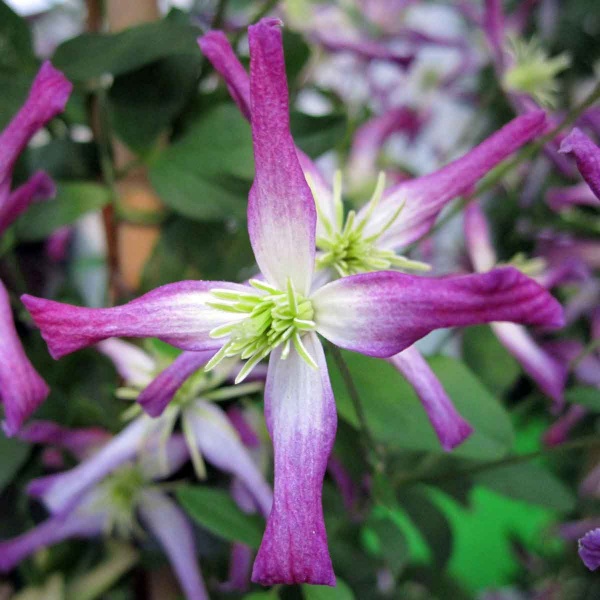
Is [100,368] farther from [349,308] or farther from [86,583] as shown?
[349,308]

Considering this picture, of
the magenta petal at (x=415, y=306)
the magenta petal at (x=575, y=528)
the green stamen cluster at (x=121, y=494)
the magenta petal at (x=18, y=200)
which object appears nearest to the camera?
the magenta petal at (x=415, y=306)

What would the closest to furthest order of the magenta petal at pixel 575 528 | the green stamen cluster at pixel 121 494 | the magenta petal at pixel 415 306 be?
the magenta petal at pixel 415 306 < the green stamen cluster at pixel 121 494 < the magenta petal at pixel 575 528

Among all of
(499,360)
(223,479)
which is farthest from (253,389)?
(499,360)

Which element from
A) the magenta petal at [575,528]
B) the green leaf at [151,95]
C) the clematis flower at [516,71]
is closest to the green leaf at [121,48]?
the green leaf at [151,95]

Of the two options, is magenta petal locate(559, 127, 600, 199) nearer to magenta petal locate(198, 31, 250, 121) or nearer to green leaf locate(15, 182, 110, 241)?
magenta petal locate(198, 31, 250, 121)

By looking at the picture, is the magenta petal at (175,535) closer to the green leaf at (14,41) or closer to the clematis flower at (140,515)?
the clematis flower at (140,515)

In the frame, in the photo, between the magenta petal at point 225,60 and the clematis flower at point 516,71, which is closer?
the magenta petal at point 225,60

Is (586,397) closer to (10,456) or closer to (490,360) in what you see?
(490,360)
